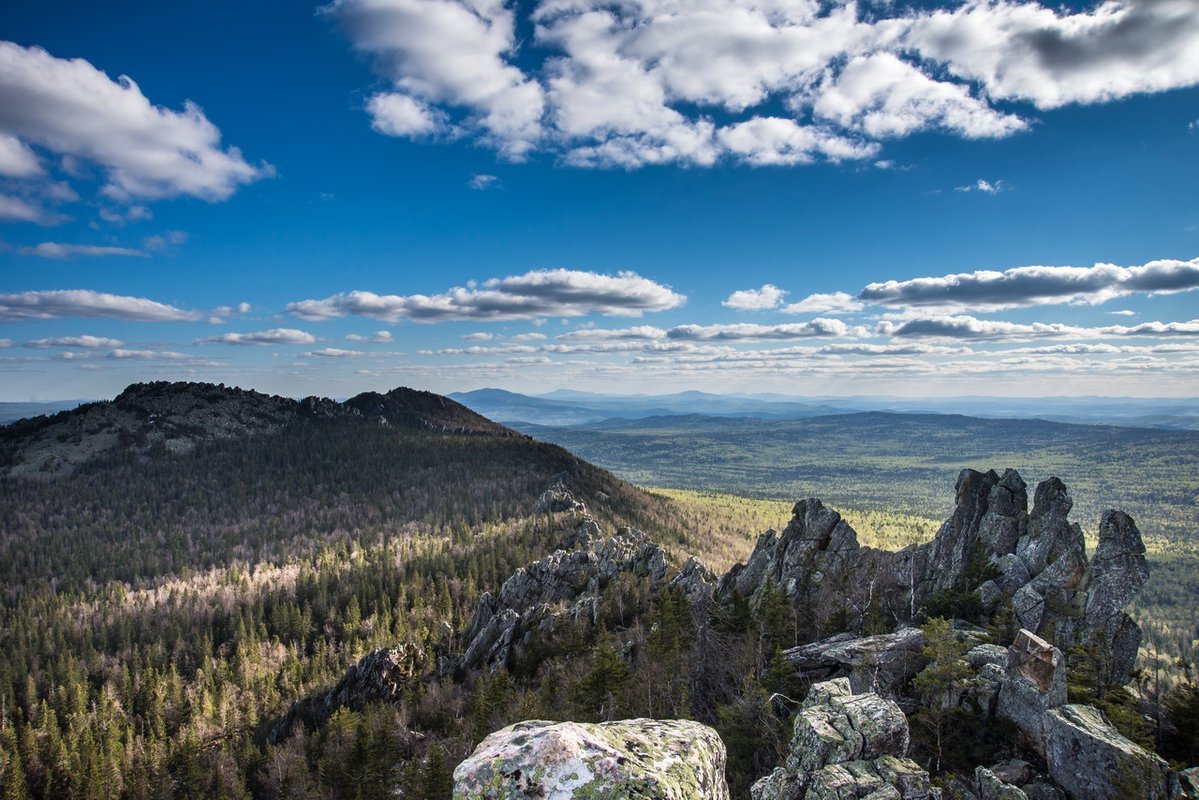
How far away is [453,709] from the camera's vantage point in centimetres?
9188

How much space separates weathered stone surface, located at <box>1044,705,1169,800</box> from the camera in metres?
22.4

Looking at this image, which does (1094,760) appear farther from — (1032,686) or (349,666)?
(349,666)

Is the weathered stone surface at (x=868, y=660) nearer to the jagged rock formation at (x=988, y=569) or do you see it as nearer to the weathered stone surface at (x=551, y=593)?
the jagged rock formation at (x=988, y=569)

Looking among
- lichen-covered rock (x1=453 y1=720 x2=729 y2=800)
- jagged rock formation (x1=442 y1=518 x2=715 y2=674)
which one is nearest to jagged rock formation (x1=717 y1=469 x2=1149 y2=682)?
jagged rock formation (x1=442 y1=518 x2=715 y2=674)

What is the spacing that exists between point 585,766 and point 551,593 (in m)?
117

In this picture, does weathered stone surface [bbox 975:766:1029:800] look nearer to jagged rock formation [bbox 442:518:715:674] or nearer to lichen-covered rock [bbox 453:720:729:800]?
lichen-covered rock [bbox 453:720:729:800]

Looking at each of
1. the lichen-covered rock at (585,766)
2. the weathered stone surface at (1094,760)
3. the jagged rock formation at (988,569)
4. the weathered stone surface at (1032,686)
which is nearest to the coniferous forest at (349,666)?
the weathered stone surface at (1032,686)

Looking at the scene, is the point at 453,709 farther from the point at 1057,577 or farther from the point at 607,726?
the point at 607,726

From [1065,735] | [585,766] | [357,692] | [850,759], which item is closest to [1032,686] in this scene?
[1065,735]

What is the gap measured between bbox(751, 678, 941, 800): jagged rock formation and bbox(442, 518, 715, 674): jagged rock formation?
3052 inches

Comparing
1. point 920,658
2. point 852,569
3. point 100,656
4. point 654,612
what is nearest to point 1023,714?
point 920,658

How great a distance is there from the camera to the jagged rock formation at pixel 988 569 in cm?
4800

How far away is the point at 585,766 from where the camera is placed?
12.6 meters

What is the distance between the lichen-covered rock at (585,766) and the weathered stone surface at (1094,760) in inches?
810
